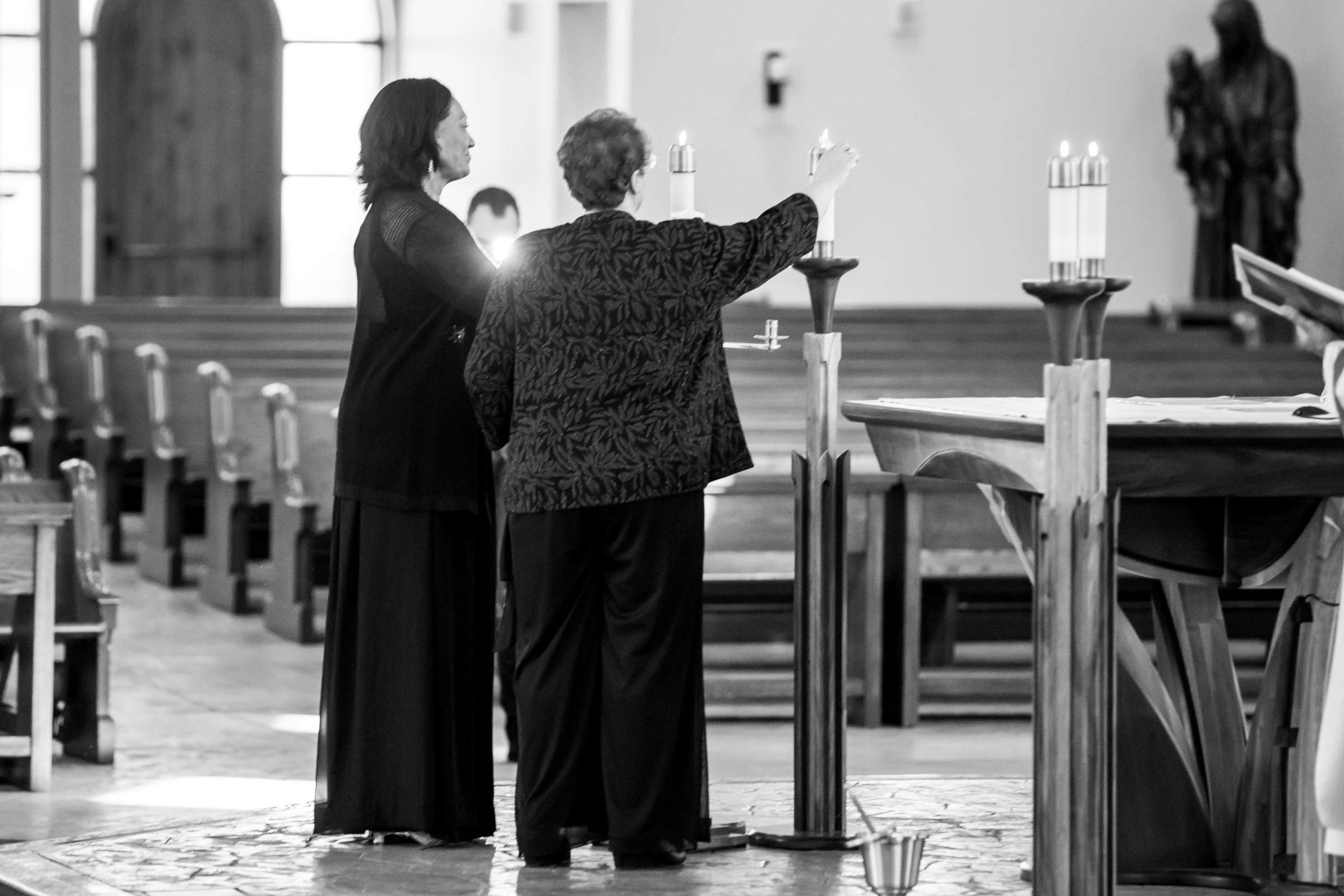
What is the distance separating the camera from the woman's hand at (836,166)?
3674 millimetres

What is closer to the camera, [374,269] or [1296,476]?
[1296,476]

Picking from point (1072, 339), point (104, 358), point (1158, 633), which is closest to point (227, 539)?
point (104, 358)

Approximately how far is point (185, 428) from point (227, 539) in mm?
886

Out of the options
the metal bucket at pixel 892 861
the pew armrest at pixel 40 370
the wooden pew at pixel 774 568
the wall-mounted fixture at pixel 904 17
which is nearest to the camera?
the metal bucket at pixel 892 861

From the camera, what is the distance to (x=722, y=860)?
12.3ft

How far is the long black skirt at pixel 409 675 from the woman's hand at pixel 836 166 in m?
0.85

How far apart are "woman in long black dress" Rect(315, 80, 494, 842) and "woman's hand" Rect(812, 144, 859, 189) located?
2.00 feet

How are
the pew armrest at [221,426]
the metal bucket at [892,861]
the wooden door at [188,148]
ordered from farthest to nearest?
the wooden door at [188,148], the pew armrest at [221,426], the metal bucket at [892,861]

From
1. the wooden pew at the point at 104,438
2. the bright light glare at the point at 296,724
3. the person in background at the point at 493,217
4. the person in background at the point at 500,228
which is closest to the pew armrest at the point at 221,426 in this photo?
the wooden pew at the point at 104,438

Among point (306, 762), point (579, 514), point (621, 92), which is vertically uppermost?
point (621, 92)

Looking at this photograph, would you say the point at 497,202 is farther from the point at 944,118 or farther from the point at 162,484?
the point at 944,118

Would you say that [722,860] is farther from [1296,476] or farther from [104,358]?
[104,358]

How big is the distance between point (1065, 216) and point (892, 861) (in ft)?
3.17

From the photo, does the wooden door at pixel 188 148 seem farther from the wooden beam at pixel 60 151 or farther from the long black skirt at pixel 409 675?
the long black skirt at pixel 409 675
